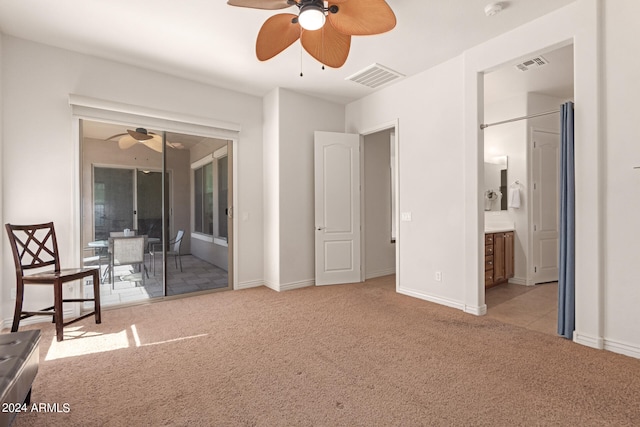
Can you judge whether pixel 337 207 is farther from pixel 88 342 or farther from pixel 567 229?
pixel 88 342

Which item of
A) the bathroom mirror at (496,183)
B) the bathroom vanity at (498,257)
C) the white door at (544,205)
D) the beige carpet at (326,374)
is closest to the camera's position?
the beige carpet at (326,374)

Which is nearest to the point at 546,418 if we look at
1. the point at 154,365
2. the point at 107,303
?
the point at 154,365

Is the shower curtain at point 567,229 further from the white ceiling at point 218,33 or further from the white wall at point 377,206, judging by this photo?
the white wall at point 377,206

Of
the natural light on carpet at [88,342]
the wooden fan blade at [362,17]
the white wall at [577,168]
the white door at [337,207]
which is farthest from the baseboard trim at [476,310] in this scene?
the wooden fan blade at [362,17]

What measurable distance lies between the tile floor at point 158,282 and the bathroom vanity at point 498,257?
3.82 m

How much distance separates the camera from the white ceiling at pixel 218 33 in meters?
2.81

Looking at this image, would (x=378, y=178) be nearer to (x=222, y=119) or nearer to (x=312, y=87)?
(x=312, y=87)

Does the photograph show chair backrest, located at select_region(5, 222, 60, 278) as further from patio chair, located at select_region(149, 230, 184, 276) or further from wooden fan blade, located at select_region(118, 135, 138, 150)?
wooden fan blade, located at select_region(118, 135, 138, 150)

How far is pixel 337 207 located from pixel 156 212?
2.54 m

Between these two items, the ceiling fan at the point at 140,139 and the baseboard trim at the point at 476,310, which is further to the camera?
the ceiling fan at the point at 140,139

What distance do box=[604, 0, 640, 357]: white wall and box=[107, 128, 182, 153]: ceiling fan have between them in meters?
4.71

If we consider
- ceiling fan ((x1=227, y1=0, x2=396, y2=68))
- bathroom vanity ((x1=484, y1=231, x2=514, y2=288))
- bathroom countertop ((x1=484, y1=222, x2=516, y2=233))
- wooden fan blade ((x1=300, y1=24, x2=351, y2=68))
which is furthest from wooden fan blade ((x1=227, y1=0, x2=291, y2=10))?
bathroom countertop ((x1=484, y1=222, x2=516, y2=233))

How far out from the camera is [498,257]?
4746mm

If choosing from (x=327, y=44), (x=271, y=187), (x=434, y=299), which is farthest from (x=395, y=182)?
(x=327, y=44)
